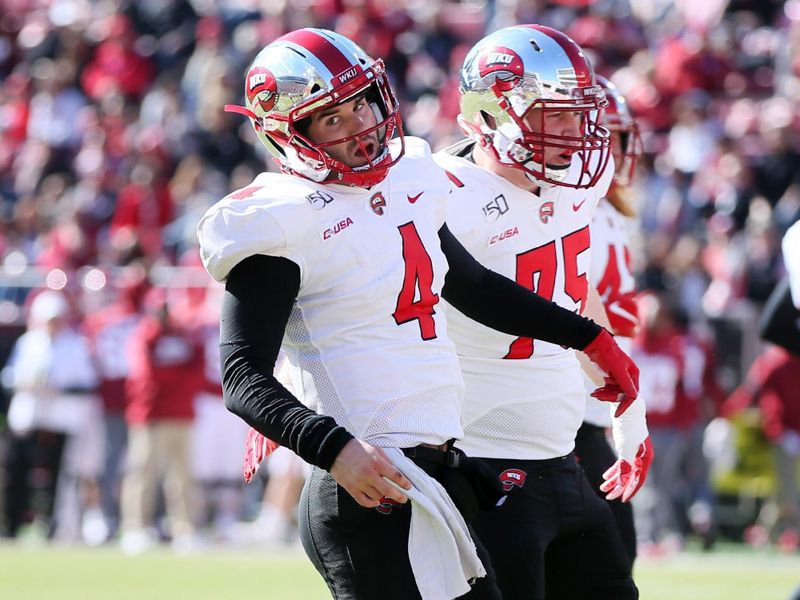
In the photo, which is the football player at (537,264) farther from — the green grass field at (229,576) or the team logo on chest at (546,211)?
the green grass field at (229,576)

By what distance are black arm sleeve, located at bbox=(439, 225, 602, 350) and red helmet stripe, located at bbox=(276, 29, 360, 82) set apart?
551mm

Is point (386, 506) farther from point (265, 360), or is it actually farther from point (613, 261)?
point (613, 261)

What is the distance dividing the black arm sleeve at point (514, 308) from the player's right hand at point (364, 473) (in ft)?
2.46

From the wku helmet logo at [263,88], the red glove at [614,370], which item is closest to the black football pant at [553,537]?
the red glove at [614,370]

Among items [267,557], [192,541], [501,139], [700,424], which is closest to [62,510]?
[192,541]

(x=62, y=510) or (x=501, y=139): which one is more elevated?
(x=501, y=139)

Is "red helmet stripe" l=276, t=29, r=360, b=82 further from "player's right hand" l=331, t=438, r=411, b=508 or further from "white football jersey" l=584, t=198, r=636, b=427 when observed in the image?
"white football jersey" l=584, t=198, r=636, b=427

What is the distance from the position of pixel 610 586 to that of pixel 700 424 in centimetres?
715

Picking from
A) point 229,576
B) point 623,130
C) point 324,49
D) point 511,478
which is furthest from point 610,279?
point 229,576

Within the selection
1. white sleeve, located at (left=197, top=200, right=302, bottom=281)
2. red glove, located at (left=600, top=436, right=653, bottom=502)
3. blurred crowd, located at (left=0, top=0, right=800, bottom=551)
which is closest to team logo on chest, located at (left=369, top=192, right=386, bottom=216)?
white sleeve, located at (left=197, top=200, right=302, bottom=281)

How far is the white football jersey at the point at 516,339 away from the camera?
427cm

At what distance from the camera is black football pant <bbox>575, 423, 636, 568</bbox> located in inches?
186

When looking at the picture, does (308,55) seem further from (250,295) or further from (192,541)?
(192,541)

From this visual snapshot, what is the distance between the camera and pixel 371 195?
3.65 m
